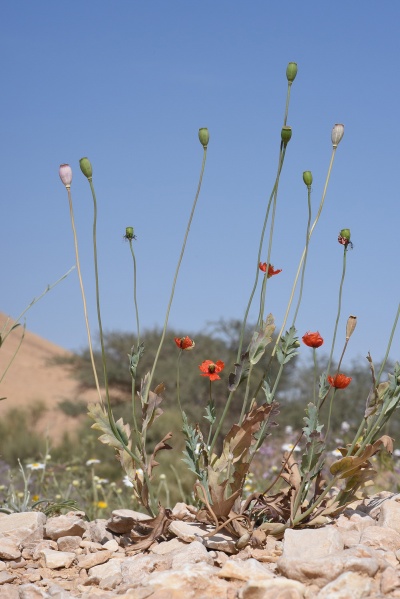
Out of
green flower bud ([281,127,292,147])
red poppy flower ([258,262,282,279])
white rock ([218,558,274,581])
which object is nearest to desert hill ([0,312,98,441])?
red poppy flower ([258,262,282,279])

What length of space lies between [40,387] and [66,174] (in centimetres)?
1957

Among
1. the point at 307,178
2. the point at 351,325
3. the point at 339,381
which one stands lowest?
the point at 339,381

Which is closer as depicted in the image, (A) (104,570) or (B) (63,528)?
(A) (104,570)

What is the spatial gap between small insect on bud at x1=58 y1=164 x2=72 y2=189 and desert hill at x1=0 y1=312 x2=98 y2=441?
13532 mm

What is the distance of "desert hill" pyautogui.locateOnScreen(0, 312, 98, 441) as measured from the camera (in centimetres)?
1800

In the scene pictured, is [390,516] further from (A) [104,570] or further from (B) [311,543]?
(A) [104,570]

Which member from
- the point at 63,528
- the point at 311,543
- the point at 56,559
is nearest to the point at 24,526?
the point at 63,528

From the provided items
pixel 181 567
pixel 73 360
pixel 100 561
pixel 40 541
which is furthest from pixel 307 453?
pixel 73 360

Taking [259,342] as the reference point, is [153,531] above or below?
below

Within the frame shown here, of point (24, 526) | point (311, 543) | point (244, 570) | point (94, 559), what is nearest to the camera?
point (244, 570)

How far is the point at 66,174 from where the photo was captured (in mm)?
3717

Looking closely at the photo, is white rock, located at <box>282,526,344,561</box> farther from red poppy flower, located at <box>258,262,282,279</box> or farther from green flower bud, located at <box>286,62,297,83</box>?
green flower bud, located at <box>286,62,297,83</box>

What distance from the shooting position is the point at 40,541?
3.91 metres

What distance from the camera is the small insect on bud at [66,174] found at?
12.2 feet
